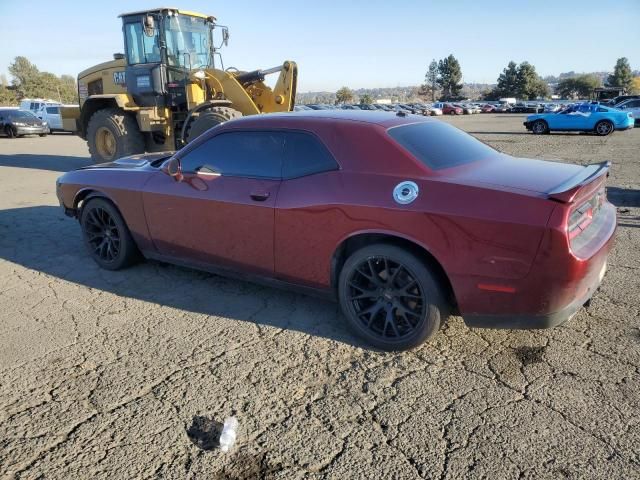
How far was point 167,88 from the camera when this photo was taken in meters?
10.6

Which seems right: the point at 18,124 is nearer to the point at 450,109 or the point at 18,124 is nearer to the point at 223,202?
the point at 223,202

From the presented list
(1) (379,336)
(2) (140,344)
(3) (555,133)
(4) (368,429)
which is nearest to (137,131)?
(2) (140,344)

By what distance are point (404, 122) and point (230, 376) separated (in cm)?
222

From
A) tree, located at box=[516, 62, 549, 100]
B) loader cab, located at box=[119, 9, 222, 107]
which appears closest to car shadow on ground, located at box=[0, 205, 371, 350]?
loader cab, located at box=[119, 9, 222, 107]

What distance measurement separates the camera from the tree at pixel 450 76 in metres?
103

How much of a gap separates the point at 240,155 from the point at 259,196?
1.51 ft

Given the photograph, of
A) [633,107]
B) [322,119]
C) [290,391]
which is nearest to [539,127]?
[633,107]

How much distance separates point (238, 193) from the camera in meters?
3.70

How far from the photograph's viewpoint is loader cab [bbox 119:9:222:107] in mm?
10305

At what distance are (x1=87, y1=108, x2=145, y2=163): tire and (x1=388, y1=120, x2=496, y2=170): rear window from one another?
8.71 m

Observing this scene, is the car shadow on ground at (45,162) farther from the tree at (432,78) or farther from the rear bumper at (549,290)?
the tree at (432,78)

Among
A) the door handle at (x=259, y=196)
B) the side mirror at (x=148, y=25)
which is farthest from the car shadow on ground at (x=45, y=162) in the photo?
the door handle at (x=259, y=196)

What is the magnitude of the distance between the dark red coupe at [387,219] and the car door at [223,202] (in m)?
0.01

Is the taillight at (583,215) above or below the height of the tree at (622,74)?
below
